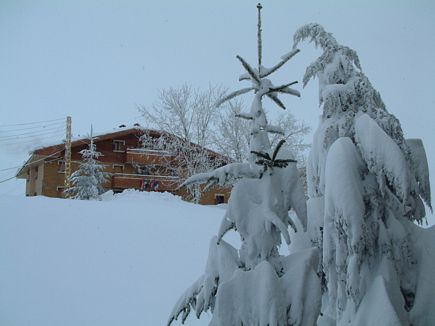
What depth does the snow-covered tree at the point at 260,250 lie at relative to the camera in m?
3.35

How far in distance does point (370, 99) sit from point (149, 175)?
30690mm

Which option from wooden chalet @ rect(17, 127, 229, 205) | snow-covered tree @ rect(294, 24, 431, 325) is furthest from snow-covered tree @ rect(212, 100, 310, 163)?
snow-covered tree @ rect(294, 24, 431, 325)

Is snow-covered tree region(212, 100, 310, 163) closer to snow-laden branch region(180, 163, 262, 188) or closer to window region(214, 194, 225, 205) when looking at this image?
window region(214, 194, 225, 205)

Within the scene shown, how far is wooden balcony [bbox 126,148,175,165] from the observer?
1309 inches

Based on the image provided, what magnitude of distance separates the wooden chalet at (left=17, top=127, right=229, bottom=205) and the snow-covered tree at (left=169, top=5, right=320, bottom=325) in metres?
27.7

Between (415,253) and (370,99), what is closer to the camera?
(415,253)

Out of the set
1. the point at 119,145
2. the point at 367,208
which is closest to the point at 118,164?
the point at 119,145

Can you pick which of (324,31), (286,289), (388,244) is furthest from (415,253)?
(324,31)

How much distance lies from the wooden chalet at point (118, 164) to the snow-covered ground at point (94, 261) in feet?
54.1

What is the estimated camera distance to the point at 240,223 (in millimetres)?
3586

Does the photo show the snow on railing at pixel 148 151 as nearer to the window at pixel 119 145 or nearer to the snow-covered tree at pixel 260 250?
the window at pixel 119 145

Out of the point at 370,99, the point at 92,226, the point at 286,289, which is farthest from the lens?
the point at 92,226

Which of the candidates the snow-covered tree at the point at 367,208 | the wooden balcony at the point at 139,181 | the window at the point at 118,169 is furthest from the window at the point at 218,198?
the snow-covered tree at the point at 367,208

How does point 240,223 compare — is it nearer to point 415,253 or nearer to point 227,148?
point 415,253
